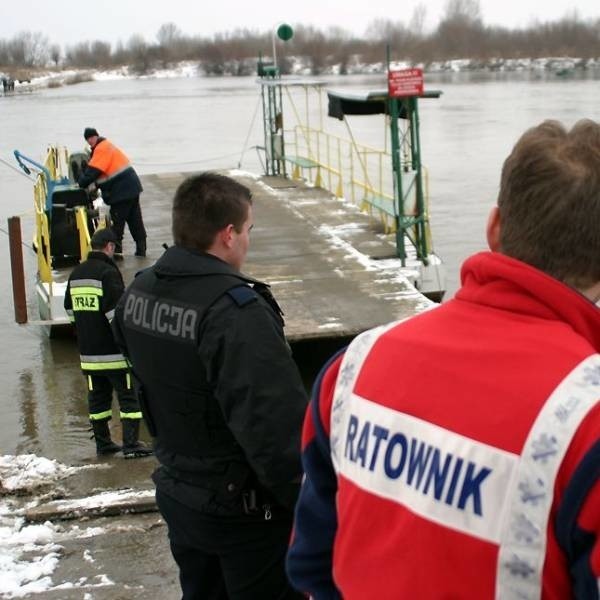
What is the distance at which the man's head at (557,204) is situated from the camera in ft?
3.99

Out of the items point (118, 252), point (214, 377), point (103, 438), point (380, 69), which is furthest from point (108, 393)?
point (380, 69)

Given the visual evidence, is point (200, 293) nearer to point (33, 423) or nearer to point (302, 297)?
point (33, 423)

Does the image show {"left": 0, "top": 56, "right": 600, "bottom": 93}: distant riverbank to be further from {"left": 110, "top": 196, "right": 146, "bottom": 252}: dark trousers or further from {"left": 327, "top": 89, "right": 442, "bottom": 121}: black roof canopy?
{"left": 110, "top": 196, "right": 146, "bottom": 252}: dark trousers

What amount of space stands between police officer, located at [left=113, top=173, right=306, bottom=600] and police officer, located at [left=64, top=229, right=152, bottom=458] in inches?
114

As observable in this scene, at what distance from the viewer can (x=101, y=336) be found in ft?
18.3

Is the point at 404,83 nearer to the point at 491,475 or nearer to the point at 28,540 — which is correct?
the point at 28,540

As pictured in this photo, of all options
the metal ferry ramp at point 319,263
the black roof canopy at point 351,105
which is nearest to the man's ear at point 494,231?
the metal ferry ramp at point 319,263

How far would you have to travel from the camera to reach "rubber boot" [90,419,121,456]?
5969mm

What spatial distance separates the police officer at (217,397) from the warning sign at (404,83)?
22.6 ft

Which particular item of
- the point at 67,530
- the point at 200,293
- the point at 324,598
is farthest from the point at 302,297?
the point at 324,598

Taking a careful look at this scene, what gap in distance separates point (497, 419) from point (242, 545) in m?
1.48

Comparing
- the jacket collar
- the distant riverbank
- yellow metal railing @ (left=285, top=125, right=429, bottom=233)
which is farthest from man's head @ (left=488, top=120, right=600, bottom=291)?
the distant riverbank

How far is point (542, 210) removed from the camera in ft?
4.03

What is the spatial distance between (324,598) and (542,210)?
731mm
